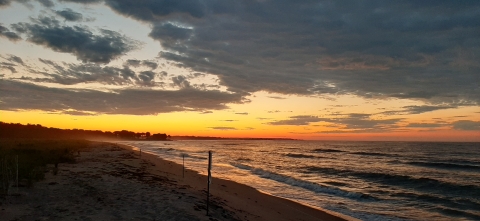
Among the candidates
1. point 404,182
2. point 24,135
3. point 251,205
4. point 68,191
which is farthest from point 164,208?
point 24,135

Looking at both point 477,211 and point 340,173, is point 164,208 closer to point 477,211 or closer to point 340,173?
point 477,211

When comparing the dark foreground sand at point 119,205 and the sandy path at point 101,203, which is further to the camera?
the dark foreground sand at point 119,205

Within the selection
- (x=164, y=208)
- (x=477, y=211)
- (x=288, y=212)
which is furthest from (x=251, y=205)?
(x=477, y=211)

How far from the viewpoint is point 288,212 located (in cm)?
1401

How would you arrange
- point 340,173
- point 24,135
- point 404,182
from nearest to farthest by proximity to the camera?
point 404,182
point 340,173
point 24,135

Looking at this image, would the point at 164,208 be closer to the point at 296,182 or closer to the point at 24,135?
the point at 296,182

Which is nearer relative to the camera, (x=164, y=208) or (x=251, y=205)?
(x=164, y=208)

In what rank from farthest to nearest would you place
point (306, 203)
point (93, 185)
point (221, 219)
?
point (306, 203), point (93, 185), point (221, 219)

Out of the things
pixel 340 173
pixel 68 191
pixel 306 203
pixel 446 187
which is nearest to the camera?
pixel 68 191

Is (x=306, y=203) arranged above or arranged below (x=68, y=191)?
below

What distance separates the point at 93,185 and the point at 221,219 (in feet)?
22.2

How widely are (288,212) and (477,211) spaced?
36.3 ft

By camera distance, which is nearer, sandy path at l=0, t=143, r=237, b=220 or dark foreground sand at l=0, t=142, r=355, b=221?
sandy path at l=0, t=143, r=237, b=220

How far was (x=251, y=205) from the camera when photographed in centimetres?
1448
